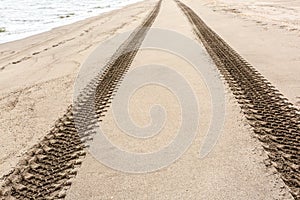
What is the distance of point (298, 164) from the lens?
296cm

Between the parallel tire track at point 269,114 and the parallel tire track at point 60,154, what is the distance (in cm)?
193

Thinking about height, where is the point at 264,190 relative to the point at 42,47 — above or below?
below

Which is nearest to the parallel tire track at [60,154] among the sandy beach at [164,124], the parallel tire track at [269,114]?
the sandy beach at [164,124]

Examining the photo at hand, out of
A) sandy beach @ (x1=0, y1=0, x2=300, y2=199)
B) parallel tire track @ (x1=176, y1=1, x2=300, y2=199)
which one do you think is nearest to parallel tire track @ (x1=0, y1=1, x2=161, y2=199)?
sandy beach @ (x1=0, y1=0, x2=300, y2=199)

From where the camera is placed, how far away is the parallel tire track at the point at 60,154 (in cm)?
295

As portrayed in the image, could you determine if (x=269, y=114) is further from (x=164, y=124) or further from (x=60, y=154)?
(x=60, y=154)

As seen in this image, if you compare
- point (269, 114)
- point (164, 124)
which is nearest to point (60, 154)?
point (164, 124)

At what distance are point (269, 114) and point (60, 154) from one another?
2525mm

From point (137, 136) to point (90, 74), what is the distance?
2.98 meters

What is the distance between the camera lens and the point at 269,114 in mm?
4031

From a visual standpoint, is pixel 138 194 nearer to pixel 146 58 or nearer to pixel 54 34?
pixel 146 58

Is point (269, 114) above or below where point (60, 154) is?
below

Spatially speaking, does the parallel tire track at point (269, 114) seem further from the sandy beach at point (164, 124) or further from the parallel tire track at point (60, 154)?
the parallel tire track at point (60, 154)

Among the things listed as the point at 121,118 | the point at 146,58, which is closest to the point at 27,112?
the point at 121,118
